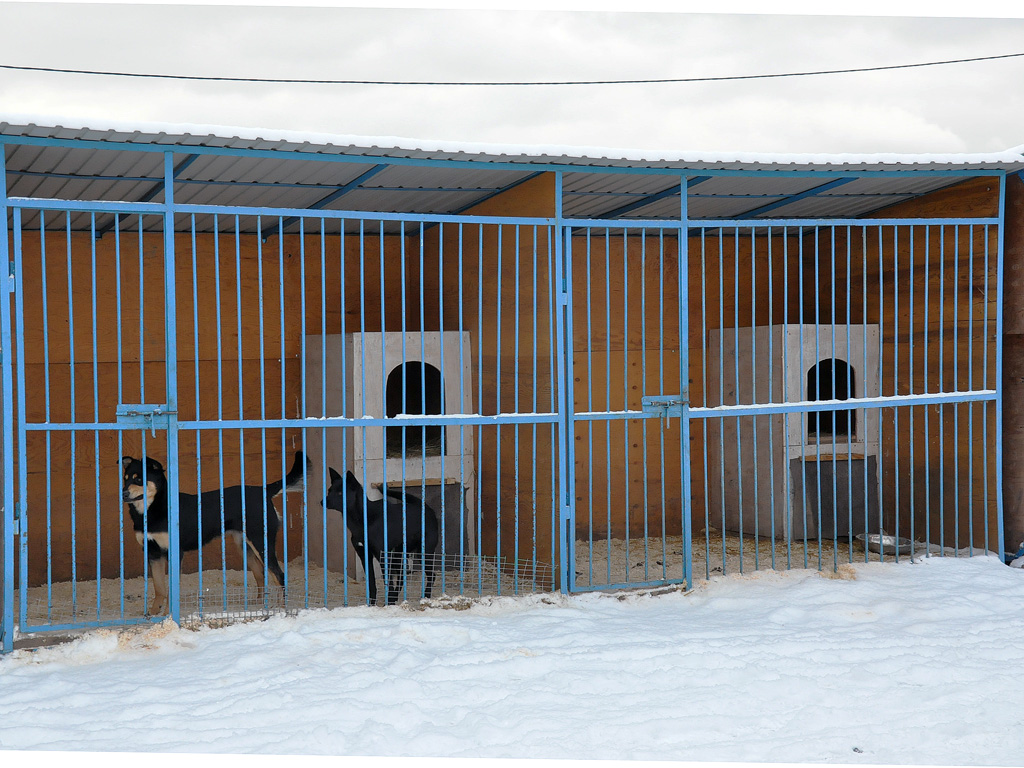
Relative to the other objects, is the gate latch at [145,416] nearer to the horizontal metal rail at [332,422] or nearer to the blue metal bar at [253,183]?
the horizontal metal rail at [332,422]

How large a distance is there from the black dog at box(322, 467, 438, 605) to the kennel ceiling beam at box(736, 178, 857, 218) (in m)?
3.79

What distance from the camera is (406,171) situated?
612 cm

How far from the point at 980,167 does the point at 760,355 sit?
2398mm

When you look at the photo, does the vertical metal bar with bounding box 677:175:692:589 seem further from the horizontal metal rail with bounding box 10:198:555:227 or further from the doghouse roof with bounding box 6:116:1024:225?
the horizontal metal rail with bounding box 10:198:555:227

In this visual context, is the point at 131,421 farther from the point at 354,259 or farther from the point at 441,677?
the point at 354,259

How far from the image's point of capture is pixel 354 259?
8.50m

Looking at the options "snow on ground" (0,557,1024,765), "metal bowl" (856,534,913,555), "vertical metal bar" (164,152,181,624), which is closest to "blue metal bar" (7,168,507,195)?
"vertical metal bar" (164,152,181,624)

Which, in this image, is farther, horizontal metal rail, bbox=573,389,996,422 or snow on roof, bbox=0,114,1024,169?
horizontal metal rail, bbox=573,389,996,422

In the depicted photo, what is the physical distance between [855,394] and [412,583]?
4.10 metres

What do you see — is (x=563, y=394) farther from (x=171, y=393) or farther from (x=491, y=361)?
(x=171, y=393)

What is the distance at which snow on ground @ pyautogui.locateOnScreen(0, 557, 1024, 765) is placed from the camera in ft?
13.1

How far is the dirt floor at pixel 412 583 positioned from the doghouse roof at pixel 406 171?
252cm

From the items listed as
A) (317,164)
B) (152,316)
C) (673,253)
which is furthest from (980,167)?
(152,316)

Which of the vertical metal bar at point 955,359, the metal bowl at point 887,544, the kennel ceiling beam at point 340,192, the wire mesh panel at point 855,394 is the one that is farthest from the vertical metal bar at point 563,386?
the vertical metal bar at point 955,359
